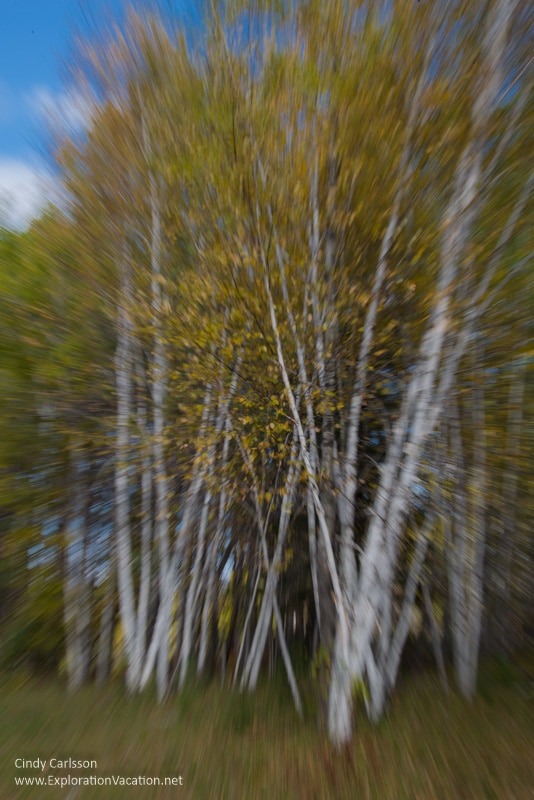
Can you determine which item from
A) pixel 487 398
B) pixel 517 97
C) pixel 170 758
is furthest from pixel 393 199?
pixel 170 758

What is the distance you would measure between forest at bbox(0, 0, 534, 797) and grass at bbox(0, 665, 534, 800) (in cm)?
23

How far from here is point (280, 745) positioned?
11.0 ft

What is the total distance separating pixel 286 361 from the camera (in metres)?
4.34

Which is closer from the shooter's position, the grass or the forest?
the grass

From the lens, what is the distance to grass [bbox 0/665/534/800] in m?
2.79

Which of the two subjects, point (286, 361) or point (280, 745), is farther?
point (286, 361)

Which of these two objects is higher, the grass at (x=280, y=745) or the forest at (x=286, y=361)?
the forest at (x=286, y=361)

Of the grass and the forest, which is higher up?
the forest

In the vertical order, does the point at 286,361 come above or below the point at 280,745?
above

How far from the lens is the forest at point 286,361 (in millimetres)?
3574

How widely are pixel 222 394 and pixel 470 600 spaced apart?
→ 107 inches

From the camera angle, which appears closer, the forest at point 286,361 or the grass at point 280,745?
the grass at point 280,745

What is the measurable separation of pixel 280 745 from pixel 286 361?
294 cm

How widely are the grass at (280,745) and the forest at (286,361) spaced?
0.76ft
